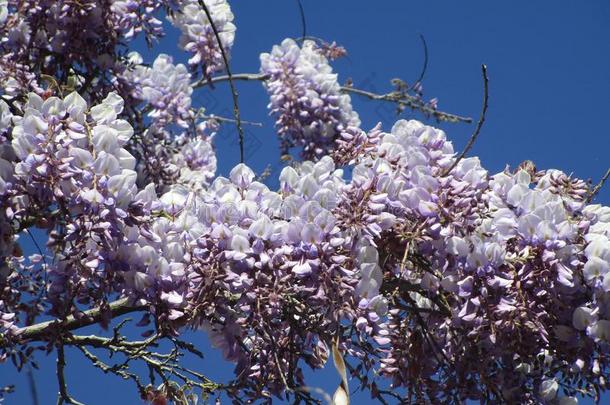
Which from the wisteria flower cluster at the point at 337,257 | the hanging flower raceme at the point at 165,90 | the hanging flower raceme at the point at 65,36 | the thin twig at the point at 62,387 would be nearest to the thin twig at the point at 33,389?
the wisteria flower cluster at the point at 337,257

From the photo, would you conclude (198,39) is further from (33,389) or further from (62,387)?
(33,389)

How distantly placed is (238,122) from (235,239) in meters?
0.93

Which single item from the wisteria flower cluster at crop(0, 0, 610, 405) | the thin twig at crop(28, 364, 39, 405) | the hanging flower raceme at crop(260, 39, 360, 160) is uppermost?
the hanging flower raceme at crop(260, 39, 360, 160)

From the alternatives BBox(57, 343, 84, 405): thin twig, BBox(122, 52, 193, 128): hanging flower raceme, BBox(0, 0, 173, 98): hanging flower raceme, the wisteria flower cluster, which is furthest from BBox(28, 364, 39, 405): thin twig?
BBox(122, 52, 193, 128): hanging flower raceme

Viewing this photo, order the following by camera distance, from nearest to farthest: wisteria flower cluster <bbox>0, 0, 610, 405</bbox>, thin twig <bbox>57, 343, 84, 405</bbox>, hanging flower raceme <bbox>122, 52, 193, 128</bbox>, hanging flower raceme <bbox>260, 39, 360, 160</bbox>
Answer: wisteria flower cluster <bbox>0, 0, 610, 405</bbox>, thin twig <bbox>57, 343, 84, 405</bbox>, hanging flower raceme <bbox>122, 52, 193, 128</bbox>, hanging flower raceme <bbox>260, 39, 360, 160</bbox>

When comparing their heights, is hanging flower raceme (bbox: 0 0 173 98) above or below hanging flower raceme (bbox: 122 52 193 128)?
below

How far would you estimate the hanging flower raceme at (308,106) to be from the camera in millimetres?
5734

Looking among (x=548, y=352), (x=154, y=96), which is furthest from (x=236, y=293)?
(x=154, y=96)

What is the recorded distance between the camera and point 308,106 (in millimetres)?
5766

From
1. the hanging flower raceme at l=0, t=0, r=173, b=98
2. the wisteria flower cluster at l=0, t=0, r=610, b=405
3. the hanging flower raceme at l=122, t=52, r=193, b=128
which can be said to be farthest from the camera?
the hanging flower raceme at l=122, t=52, r=193, b=128

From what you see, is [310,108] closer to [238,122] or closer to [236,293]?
[238,122]

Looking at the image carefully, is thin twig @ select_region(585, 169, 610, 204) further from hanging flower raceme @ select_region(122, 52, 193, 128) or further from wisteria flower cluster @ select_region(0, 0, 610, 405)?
hanging flower raceme @ select_region(122, 52, 193, 128)

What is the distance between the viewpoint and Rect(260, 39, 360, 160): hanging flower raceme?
18.8 ft

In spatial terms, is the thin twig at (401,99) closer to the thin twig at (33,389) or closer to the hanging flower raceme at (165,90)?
the hanging flower raceme at (165,90)
